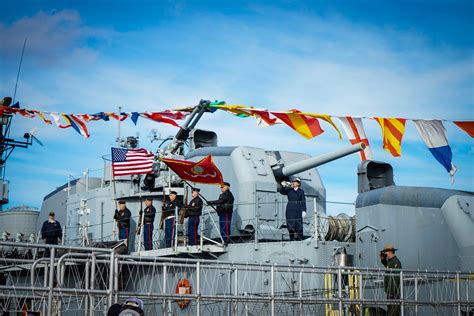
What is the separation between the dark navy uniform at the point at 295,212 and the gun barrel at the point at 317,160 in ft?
3.32

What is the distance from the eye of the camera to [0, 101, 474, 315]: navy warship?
36.8ft

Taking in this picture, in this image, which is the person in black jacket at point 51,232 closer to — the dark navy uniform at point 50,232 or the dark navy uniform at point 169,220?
the dark navy uniform at point 50,232

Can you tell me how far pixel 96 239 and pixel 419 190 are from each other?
8203mm

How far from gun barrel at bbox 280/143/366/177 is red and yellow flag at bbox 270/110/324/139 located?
1.65ft

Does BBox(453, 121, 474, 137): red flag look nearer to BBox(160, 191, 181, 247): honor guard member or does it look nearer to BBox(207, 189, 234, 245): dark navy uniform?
BBox(207, 189, 234, 245): dark navy uniform

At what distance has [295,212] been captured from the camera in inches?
588

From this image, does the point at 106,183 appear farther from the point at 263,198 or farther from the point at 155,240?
the point at 263,198

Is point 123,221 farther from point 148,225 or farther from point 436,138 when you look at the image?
point 436,138

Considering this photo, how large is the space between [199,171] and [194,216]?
0.90 metres

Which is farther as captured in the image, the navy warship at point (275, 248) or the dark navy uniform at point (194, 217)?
the dark navy uniform at point (194, 217)

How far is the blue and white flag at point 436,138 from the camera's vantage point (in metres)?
15.0

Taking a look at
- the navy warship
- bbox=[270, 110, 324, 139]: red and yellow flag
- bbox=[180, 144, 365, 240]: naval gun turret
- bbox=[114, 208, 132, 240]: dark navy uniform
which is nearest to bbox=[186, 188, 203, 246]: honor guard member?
the navy warship

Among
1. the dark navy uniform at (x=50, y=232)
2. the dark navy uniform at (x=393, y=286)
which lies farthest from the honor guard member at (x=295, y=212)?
the dark navy uniform at (x=50, y=232)

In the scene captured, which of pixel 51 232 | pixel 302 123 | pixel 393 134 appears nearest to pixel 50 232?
pixel 51 232
